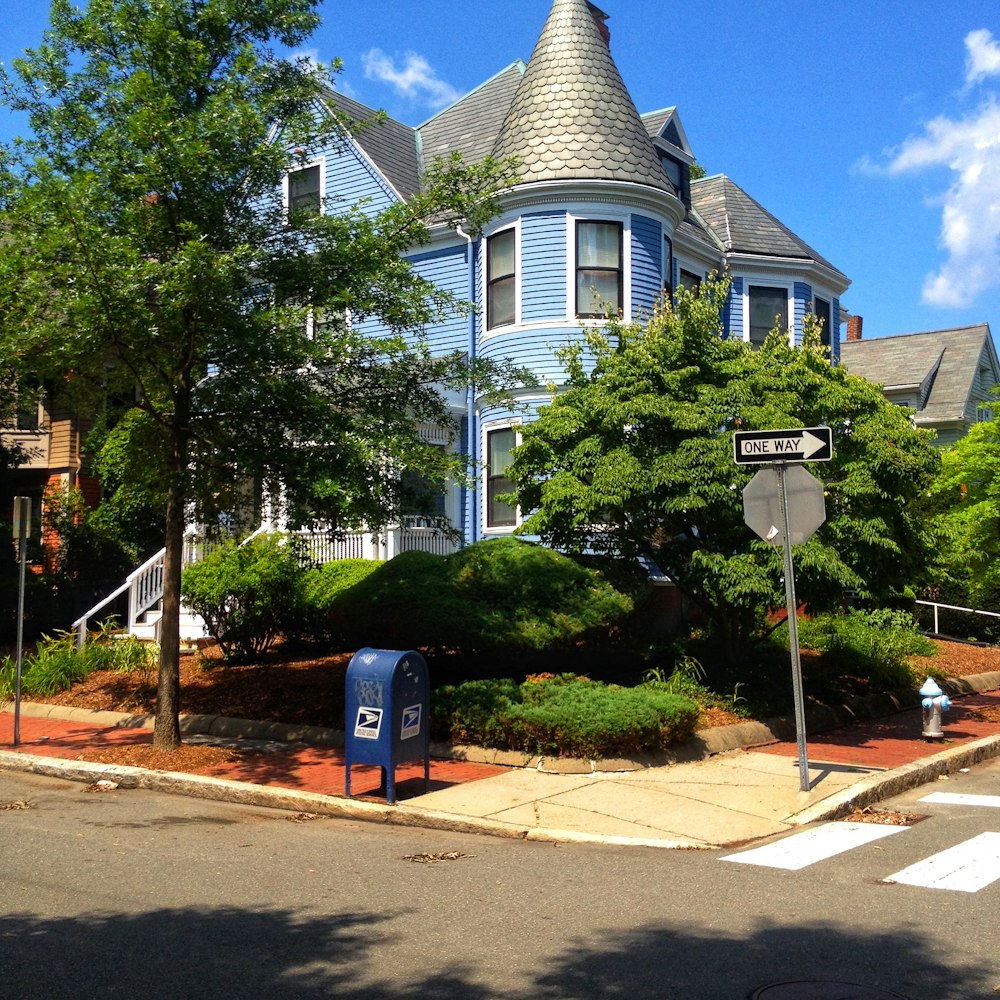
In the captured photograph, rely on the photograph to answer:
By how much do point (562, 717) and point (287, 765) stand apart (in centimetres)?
273

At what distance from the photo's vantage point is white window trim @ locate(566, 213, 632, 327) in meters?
18.9

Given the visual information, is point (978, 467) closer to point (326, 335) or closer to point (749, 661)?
point (749, 661)

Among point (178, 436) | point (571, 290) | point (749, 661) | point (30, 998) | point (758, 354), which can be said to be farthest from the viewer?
point (571, 290)

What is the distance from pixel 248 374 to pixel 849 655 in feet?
31.7

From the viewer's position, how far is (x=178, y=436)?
11.2m

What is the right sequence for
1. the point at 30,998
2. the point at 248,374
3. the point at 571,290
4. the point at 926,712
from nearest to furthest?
the point at 30,998 → the point at 248,374 → the point at 926,712 → the point at 571,290

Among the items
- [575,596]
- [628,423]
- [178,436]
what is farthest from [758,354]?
[178,436]

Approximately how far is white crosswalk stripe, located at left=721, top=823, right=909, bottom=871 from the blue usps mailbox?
115 inches

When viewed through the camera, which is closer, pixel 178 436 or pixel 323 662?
pixel 178 436

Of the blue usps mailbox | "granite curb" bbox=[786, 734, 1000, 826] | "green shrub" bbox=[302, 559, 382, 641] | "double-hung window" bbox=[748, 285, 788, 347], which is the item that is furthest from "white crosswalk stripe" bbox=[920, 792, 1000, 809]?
"double-hung window" bbox=[748, 285, 788, 347]

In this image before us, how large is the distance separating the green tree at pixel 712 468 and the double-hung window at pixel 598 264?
502 centimetres

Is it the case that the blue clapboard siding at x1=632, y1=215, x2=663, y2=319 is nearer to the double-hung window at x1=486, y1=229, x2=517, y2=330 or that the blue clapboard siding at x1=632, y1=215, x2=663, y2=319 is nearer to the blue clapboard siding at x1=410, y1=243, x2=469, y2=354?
the double-hung window at x1=486, y1=229, x2=517, y2=330

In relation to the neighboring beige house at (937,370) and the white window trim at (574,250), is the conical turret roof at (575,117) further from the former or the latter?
the neighboring beige house at (937,370)

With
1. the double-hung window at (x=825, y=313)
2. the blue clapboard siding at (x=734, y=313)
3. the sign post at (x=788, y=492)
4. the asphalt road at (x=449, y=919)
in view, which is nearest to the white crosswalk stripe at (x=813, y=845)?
the asphalt road at (x=449, y=919)
